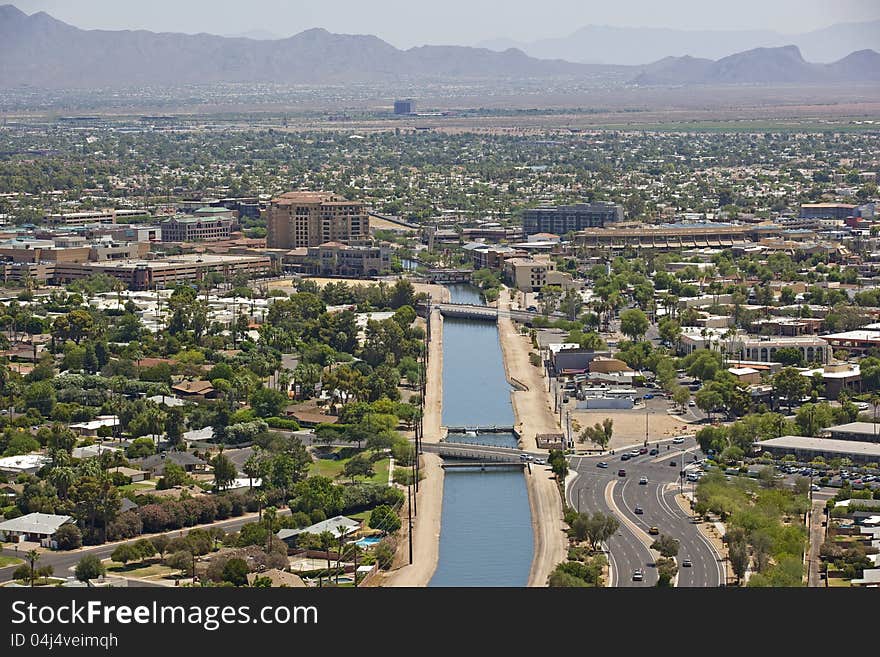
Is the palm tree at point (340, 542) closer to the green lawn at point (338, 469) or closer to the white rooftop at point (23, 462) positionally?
the green lawn at point (338, 469)

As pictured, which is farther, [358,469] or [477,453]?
[477,453]

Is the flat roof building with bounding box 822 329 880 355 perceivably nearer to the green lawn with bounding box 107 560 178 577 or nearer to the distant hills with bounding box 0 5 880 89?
the green lawn with bounding box 107 560 178 577

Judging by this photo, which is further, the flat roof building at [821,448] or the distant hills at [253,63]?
the distant hills at [253,63]

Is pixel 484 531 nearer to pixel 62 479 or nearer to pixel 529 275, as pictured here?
pixel 62 479

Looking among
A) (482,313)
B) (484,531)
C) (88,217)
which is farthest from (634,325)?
(88,217)

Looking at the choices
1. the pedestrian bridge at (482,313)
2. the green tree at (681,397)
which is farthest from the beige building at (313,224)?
the green tree at (681,397)
